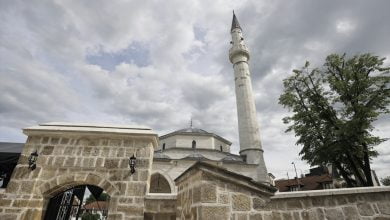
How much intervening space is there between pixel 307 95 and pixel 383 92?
12.2ft

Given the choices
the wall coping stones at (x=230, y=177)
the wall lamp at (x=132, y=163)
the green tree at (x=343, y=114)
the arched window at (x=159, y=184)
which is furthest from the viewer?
the arched window at (x=159, y=184)

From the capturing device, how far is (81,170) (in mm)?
4613

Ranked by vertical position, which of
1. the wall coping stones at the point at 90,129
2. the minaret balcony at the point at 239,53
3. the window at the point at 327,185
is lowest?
the wall coping stones at the point at 90,129

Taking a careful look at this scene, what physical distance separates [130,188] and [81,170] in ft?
4.02

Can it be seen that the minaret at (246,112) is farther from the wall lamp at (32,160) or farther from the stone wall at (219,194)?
the wall lamp at (32,160)

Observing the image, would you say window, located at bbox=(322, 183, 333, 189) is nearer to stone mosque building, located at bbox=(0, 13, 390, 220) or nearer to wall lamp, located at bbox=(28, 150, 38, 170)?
stone mosque building, located at bbox=(0, 13, 390, 220)

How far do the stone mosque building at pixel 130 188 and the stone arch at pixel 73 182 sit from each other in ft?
0.06

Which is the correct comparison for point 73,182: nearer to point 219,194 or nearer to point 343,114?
point 219,194

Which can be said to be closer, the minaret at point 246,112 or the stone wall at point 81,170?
the stone wall at point 81,170

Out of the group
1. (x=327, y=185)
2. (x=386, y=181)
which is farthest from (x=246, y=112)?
(x=386, y=181)

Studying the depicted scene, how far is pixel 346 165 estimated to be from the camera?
42.2ft

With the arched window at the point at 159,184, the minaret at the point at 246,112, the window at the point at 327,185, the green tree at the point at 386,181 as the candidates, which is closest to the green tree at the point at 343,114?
the minaret at the point at 246,112

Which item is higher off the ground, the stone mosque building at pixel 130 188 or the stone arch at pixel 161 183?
the stone arch at pixel 161 183

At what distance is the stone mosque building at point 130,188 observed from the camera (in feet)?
9.84
